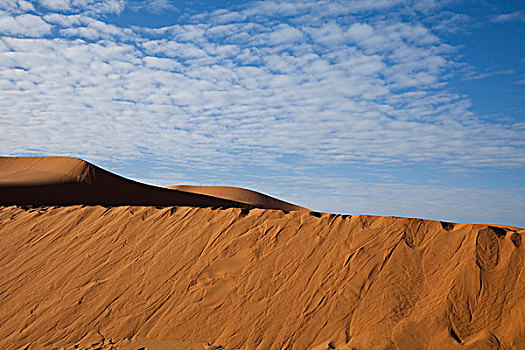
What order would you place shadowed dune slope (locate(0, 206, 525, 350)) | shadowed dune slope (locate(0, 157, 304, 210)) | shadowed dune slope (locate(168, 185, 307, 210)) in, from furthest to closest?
shadowed dune slope (locate(168, 185, 307, 210)) → shadowed dune slope (locate(0, 157, 304, 210)) → shadowed dune slope (locate(0, 206, 525, 350))

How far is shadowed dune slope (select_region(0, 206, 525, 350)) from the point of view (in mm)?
5949

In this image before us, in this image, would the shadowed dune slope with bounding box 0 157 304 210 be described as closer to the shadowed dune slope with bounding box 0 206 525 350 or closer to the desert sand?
the desert sand

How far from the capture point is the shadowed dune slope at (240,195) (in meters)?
52.4

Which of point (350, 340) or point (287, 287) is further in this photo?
point (287, 287)

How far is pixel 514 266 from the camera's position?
6.36 meters

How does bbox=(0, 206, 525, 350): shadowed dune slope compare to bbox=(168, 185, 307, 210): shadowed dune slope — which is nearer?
bbox=(0, 206, 525, 350): shadowed dune slope

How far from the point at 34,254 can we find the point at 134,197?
2347 cm

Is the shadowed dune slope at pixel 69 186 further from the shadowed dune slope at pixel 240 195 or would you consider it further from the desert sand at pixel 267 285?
the desert sand at pixel 267 285

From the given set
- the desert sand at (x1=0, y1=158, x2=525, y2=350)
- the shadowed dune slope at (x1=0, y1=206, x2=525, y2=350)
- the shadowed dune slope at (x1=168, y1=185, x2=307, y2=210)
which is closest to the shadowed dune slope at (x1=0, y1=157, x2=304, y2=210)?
the shadowed dune slope at (x1=168, y1=185, x2=307, y2=210)

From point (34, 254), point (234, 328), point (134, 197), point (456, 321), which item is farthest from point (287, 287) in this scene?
point (134, 197)

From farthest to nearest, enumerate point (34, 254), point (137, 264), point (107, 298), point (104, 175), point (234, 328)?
point (104, 175) < point (34, 254) < point (137, 264) < point (107, 298) < point (234, 328)

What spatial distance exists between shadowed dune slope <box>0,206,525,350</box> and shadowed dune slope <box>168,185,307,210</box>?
42.8m

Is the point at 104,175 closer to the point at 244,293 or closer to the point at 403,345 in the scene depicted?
the point at 244,293

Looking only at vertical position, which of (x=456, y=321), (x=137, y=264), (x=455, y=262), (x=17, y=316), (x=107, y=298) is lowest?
(x=17, y=316)
